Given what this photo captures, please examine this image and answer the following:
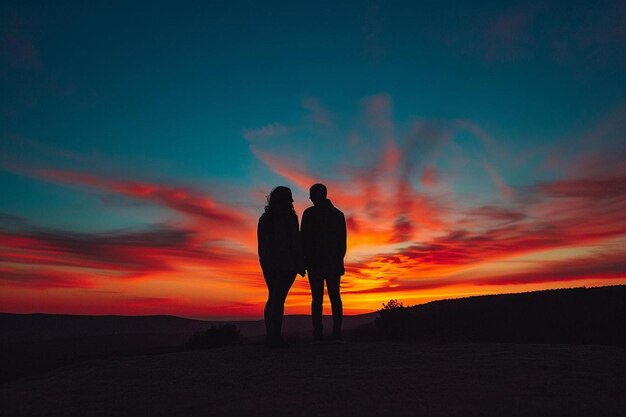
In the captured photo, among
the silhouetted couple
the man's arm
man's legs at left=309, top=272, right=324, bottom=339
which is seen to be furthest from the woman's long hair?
man's legs at left=309, top=272, right=324, bottom=339

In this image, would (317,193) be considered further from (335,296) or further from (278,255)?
(335,296)

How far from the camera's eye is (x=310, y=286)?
29.4 feet

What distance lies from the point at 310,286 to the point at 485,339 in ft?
31.8

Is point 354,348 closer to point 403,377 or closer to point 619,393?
point 403,377

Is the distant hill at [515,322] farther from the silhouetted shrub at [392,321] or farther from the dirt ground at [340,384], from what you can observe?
the dirt ground at [340,384]

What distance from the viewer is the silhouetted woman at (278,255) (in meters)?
8.20

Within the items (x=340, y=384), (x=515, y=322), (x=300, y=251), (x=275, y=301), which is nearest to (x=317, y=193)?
(x=300, y=251)

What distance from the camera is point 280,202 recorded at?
27.5 ft

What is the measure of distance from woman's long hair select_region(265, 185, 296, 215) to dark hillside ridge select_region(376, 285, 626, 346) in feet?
32.9

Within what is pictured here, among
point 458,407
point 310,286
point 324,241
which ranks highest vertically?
point 324,241

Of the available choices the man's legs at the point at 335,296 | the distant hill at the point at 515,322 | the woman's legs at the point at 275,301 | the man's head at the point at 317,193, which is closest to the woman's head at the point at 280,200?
the man's head at the point at 317,193

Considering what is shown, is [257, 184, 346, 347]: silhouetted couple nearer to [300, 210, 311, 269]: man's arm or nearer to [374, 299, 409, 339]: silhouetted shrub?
[300, 210, 311, 269]: man's arm

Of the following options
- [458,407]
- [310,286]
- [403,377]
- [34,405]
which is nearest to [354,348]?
[310,286]

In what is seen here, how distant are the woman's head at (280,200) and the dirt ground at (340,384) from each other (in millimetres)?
2332
